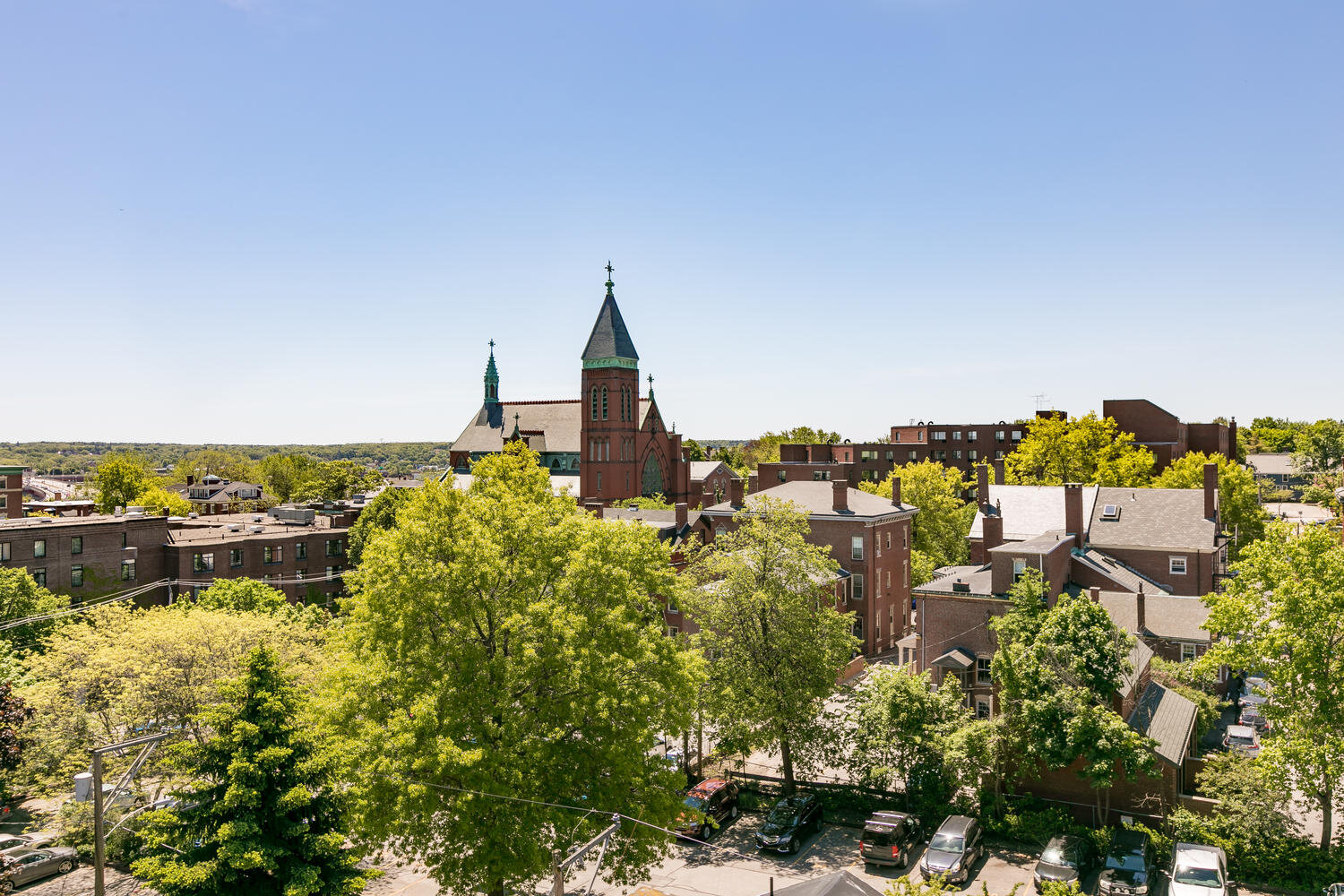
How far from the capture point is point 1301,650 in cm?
2792

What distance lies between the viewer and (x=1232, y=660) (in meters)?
29.5

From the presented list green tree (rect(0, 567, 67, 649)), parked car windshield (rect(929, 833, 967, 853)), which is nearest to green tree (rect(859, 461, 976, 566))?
parked car windshield (rect(929, 833, 967, 853))

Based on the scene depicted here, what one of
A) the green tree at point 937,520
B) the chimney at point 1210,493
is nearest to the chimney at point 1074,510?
the chimney at point 1210,493

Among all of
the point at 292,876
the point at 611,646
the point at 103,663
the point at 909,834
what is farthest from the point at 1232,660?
the point at 103,663

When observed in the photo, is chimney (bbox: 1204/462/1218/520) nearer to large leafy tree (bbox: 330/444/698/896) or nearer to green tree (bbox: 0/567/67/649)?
large leafy tree (bbox: 330/444/698/896)

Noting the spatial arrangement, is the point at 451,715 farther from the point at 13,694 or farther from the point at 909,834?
the point at 13,694

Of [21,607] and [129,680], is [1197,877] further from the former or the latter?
[21,607]

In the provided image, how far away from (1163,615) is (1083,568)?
4446 millimetres

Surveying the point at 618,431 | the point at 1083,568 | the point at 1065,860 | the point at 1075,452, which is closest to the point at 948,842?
the point at 1065,860

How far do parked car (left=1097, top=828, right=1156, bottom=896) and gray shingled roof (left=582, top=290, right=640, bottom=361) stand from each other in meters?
82.3

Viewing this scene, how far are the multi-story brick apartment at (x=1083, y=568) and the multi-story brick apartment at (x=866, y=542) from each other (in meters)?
4.03

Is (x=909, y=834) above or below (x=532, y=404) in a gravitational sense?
below

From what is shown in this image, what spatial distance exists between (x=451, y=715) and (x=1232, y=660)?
26033mm

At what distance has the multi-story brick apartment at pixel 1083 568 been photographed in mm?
39688
